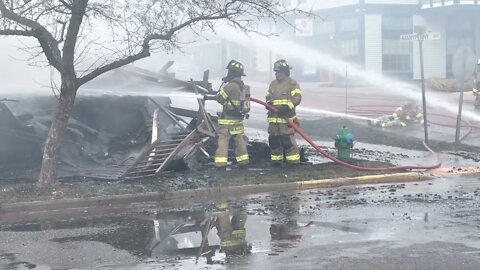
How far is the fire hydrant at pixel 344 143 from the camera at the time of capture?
11.2m

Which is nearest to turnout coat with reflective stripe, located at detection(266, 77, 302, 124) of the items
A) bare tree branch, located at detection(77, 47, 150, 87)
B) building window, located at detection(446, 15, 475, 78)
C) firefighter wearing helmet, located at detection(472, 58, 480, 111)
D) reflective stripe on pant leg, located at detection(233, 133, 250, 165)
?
reflective stripe on pant leg, located at detection(233, 133, 250, 165)

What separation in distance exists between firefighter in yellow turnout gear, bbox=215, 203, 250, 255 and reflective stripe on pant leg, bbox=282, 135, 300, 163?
256cm

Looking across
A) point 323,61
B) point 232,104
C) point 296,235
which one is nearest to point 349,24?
point 323,61

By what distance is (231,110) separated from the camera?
10.5 m

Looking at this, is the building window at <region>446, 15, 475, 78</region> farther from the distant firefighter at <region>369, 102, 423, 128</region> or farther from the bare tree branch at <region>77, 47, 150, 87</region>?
the bare tree branch at <region>77, 47, 150, 87</region>

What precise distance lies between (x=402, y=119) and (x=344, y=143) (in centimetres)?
808

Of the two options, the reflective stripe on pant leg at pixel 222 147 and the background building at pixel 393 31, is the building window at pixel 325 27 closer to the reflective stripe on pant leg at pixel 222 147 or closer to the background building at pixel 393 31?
the background building at pixel 393 31

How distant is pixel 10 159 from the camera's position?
10789 mm

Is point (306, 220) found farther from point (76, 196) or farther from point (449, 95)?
point (449, 95)

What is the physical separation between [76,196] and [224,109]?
293cm

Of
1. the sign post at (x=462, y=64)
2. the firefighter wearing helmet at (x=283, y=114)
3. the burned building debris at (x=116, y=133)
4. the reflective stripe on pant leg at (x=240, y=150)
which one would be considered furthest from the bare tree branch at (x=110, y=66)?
the sign post at (x=462, y=64)

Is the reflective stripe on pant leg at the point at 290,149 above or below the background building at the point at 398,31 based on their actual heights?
below

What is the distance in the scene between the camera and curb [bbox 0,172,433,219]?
8.55 m

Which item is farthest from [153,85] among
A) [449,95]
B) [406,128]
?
[449,95]
